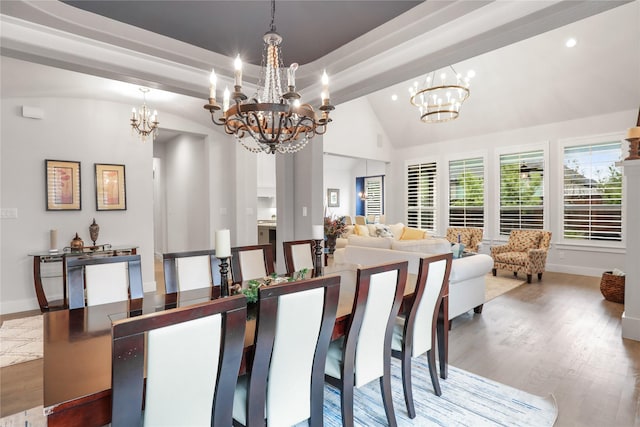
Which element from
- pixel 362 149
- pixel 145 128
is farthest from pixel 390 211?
pixel 145 128

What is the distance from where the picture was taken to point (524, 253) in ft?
19.3

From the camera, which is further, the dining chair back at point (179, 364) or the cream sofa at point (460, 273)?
the cream sofa at point (460, 273)

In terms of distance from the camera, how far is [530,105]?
6.30 meters

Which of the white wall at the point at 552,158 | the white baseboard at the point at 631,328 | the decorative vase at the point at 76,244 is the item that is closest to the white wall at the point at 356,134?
the white wall at the point at 552,158

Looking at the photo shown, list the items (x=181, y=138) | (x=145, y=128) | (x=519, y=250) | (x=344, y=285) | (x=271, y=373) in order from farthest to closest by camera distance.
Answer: (x=181, y=138)
(x=519, y=250)
(x=145, y=128)
(x=344, y=285)
(x=271, y=373)

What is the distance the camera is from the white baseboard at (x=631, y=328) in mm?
3127

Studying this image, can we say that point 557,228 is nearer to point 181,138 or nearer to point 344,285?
point 344,285

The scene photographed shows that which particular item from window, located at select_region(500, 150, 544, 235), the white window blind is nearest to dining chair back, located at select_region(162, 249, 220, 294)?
window, located at select_region(500, 150, 544, 235)

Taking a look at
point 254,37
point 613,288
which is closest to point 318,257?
point 254,37

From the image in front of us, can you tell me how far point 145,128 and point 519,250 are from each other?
6.74 meters

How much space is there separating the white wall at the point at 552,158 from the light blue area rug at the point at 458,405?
5086 millimetres

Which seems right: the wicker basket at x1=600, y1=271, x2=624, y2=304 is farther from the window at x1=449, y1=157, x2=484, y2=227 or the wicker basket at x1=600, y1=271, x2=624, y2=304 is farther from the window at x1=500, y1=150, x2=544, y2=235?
the window at x1=449, y1=157, x2=484, y2=227

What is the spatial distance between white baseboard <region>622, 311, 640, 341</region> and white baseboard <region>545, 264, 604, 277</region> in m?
3.31

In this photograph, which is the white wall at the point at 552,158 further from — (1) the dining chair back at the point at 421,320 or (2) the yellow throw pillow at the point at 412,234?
(1) the dining chair back at the point at 421,320
